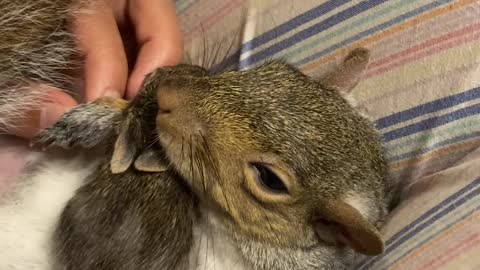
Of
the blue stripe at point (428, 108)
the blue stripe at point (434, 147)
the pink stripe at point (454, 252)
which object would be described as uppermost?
the blue stripe at point (428, 108)

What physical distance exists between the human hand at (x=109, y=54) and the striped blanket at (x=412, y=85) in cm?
13

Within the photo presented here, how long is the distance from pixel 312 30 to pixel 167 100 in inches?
18.0

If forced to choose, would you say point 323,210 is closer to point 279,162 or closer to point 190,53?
point 279,162

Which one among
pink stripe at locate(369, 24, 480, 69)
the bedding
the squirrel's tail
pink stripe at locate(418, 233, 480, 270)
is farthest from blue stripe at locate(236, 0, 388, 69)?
pink stripe at locate(418, 233, 480, 270)

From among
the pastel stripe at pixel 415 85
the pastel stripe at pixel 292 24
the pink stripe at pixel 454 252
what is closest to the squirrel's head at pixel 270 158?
the pink stripe at pixel 454 252

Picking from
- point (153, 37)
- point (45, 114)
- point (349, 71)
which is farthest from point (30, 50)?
point (349, 71)

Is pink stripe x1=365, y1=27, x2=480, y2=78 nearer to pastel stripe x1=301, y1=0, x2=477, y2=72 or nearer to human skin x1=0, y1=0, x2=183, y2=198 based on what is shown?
pastel stripe x1=301, y1=0, x2=477, y2=72

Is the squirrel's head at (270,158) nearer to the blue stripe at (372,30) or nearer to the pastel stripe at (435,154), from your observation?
the pastel stripe at (435,154)

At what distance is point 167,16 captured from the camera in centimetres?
123

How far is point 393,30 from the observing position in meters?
1.18

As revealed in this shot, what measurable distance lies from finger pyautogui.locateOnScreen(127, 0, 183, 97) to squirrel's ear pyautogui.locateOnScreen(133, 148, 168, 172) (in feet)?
0.64

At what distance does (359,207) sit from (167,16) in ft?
1.71

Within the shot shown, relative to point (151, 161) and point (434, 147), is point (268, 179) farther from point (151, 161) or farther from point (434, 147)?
point (434, 147)

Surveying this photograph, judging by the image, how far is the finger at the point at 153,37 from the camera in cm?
115
